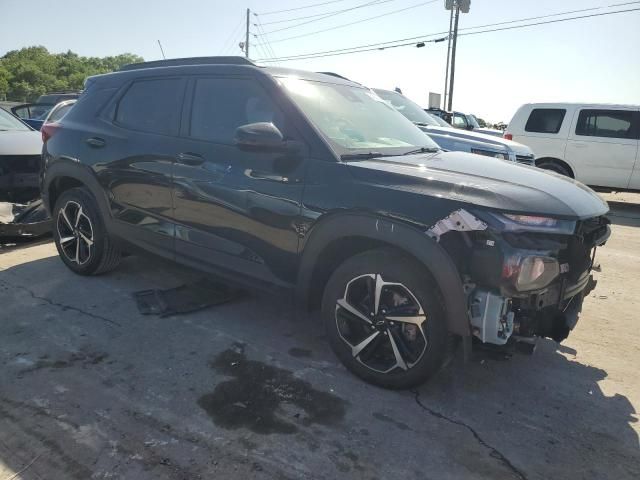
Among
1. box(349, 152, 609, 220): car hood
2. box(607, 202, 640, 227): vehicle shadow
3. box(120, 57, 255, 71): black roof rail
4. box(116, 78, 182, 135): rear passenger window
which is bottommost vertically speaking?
box(607, 202, 640, 227): vehicle shadow

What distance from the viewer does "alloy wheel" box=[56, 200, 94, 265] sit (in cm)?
478

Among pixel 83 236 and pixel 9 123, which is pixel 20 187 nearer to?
pixel 9 123

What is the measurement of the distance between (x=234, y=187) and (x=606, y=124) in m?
9.94

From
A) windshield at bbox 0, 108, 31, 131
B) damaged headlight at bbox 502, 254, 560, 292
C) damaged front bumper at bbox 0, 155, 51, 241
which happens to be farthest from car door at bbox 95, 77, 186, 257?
windshield at bbox 0, 108, 31, 131

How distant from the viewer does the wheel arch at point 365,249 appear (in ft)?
8.80

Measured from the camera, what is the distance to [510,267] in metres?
2.54

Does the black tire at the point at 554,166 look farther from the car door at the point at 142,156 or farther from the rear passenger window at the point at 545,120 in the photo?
the car door at the point at 142,156

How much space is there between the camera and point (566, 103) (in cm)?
1109

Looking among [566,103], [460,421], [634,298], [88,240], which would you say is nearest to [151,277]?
[88,240]

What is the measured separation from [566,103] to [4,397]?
37.4 feet

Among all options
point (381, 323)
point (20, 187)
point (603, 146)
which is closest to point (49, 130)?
point (20, 187)

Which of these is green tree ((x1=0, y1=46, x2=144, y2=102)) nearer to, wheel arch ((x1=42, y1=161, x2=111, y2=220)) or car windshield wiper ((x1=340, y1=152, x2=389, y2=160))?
wheel arch ((x1=42, y1=161, x2=111, y2=220))

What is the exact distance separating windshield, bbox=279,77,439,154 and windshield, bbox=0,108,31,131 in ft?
18.1

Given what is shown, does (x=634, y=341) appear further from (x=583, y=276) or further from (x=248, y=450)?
(x=248, y=450)
